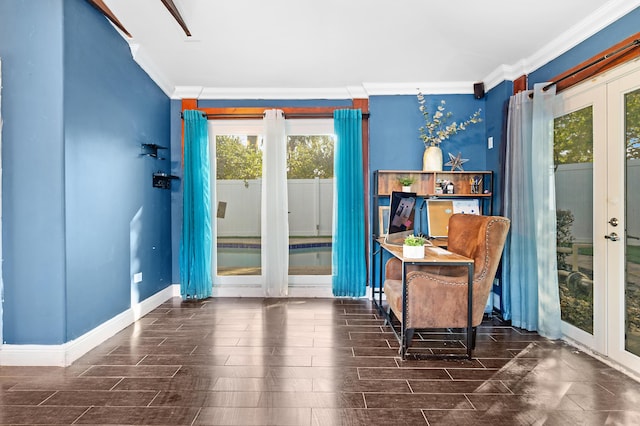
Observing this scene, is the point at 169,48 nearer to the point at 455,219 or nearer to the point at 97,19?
the point at 97,19

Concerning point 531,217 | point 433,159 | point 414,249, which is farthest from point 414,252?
point 433,159

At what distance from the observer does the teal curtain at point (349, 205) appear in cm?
457

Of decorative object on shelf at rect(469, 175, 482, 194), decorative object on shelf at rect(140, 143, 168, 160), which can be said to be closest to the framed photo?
decorative object on shelf at rect(469, 175, 482, 194)

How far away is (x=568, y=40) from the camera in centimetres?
316

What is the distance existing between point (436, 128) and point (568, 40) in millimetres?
1636

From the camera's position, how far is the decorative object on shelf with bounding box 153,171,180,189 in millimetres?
4254

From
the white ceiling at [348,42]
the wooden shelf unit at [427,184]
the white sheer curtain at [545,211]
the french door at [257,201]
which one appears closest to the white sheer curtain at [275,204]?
the french door at [257,201]

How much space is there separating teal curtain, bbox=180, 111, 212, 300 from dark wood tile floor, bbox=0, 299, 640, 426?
3.63 feet

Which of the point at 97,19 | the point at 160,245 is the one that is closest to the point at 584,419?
the point at 160,245

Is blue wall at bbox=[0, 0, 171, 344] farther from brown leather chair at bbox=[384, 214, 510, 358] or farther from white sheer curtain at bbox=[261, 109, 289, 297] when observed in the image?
brown leather chair at bbox=[384, 214, 510, 358]

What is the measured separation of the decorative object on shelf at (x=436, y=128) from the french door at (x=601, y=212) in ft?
4.02

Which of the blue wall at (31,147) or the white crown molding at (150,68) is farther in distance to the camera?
the white crown molding at (150,68)

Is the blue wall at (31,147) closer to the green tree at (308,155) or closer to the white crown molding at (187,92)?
the white crown molding at (187,92)

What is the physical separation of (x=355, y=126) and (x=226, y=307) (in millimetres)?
2699
